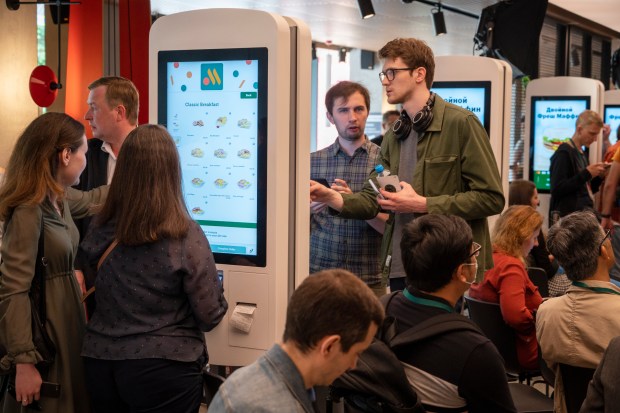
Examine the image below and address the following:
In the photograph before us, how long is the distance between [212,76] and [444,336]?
1.49 meters

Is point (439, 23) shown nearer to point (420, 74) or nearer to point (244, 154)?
point (420, 74)

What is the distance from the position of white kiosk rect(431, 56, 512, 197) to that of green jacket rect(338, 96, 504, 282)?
1.83 m

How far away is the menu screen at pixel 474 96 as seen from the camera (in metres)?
5.22

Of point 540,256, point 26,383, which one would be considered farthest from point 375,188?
point 540,256

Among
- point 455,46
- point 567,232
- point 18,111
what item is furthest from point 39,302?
point 455,46

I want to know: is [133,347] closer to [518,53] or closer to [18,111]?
[18,111]

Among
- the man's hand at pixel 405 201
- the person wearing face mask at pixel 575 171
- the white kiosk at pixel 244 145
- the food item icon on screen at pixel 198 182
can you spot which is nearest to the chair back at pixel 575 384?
the man's hand at pixel 405 201

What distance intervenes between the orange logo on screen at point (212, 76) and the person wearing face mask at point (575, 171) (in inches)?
193

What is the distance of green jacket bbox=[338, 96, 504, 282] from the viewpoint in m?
3.27

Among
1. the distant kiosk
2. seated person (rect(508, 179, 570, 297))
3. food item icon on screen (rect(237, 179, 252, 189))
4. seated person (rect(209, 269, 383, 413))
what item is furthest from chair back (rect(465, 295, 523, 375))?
the distant kiosk

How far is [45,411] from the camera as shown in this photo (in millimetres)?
2779

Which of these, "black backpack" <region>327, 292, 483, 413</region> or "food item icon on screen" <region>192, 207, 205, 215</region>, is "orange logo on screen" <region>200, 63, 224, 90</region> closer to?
"food item icon on screen" <region>192, 207, 205, 215</region>

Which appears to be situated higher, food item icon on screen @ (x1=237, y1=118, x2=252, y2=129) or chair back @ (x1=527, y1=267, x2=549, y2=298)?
food item icon on screen @ (x1=237, y1=118, x2=252, y2=129)

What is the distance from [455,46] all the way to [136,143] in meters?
12.5
